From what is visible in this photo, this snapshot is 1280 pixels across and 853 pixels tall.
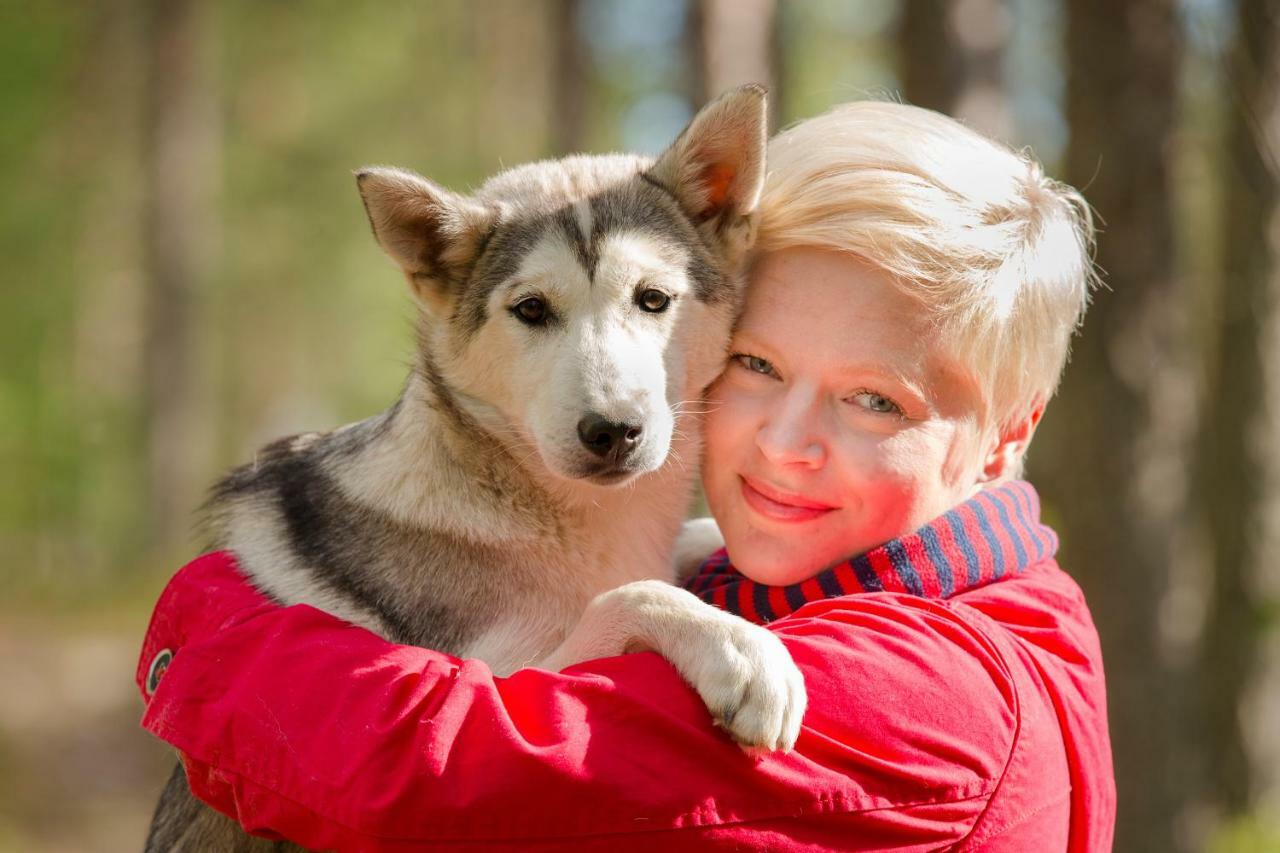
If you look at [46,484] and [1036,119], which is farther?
[46,484]

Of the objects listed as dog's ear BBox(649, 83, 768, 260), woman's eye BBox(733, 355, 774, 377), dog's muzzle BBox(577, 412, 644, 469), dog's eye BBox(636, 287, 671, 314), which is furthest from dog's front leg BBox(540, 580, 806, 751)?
dog's ear BBox(649, 83, 768, 260)

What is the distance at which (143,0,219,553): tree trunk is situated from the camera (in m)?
15.7

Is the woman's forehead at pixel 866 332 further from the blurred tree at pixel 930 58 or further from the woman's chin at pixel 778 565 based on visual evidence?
the blurred tree at pixel 930 58

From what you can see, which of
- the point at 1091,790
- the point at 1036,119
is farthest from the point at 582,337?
the point at 1036,119

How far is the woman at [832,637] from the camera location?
1.87 metres

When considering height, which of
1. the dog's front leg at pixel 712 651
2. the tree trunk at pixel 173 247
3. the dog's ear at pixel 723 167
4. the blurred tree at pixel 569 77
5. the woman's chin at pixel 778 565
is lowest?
the tree trunk at pixel 173 247

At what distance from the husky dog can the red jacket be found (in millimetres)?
502

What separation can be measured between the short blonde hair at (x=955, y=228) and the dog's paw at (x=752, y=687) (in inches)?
30.4

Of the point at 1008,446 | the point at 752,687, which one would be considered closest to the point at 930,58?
the point at 1008,446

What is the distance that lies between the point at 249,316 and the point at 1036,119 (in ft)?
53.3

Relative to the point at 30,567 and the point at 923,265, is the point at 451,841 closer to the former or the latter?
the point at 923,265

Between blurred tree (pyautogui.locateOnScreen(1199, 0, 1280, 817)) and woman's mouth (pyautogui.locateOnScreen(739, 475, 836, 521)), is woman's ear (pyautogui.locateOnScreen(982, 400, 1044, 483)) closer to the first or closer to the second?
woman's mouth (pyautogui.locateOnScreen(739, 475, 836, 521))

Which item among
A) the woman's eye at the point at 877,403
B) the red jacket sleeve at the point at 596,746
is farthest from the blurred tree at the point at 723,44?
the red jacket sleeve at the point at 596,746

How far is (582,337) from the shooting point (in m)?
2.89
